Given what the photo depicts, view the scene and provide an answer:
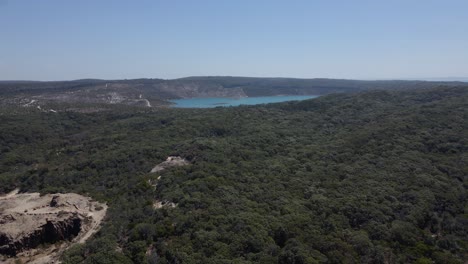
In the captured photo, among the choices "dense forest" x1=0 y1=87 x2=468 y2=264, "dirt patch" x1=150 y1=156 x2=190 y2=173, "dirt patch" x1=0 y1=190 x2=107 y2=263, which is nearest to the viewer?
"dense forest" x1=0 y1=87 x2=468 y2=264

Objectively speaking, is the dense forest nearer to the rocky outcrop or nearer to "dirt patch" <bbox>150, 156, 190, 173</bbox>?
"dirt patch" <bbox>150, 156, 190, 173</bbox>

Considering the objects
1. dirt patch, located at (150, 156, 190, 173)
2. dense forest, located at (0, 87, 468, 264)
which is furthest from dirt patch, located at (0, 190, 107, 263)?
dirt patch, located at (150, 156, 190, 173)

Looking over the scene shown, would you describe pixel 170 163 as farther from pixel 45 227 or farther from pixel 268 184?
pixel 45 227

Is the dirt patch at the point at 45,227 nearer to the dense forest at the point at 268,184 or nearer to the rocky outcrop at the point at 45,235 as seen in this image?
the rocky outcrop at the point at 45,235

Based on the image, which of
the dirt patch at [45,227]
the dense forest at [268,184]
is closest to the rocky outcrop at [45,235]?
the dirt patch at [45,227]

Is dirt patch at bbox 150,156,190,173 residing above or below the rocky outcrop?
above
